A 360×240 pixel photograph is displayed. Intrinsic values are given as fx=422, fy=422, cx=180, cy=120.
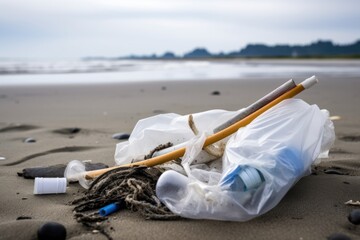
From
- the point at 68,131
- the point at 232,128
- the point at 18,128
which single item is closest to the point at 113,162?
the point at 232,128

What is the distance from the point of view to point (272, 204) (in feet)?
6.75

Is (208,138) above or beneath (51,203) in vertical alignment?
above

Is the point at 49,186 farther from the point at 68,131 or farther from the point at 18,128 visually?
the point at 18,128

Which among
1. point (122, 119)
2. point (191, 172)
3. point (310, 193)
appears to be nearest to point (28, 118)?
point (122, 119)

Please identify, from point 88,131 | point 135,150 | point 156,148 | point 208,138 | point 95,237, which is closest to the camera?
point 95,237

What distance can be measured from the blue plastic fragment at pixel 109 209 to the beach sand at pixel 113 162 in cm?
3

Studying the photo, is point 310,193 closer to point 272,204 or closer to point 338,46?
point 272,204

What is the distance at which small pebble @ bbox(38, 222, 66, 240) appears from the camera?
181cm

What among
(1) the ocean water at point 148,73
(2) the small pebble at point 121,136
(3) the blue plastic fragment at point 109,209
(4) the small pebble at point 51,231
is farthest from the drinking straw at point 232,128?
(1) the ocean water at point 148,73

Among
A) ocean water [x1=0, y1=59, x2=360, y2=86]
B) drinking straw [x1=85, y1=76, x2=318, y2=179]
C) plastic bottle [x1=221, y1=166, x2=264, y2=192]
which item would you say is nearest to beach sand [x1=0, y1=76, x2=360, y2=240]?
plastic bottle [x1=221, y1=166, x2=264, y2=192]

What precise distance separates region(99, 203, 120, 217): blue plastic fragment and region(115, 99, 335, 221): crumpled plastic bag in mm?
231

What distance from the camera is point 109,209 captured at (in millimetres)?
2109

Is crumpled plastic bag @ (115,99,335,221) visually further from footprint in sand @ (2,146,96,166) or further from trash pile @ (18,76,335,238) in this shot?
footprint in sand @ (2,146,96,166)

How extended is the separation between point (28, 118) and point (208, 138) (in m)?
3.95
